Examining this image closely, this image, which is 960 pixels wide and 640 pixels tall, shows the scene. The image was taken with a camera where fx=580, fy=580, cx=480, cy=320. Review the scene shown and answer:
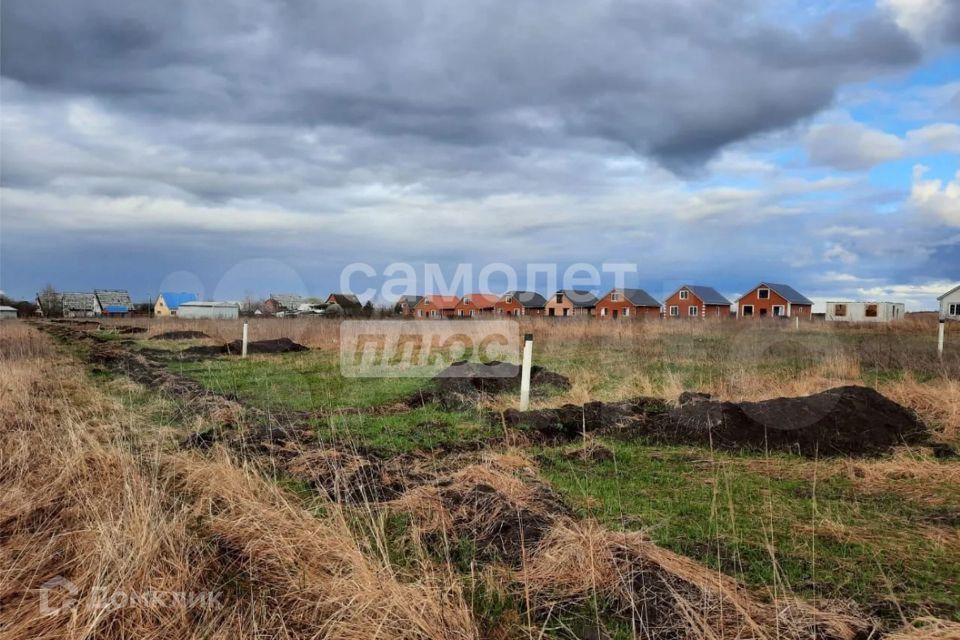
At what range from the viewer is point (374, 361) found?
715 inches

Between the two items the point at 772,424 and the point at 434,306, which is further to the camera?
Answer: the point at 434,306

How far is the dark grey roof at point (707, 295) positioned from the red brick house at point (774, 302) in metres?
2.30

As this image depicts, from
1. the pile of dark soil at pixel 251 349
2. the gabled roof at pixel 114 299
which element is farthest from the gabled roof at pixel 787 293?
the gabled roof at pixel 114 299

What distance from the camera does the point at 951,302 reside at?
61.0m

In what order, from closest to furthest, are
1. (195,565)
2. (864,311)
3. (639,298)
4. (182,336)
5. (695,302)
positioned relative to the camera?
(195,565) < (182,336) < (864,311) < (695,302) < (639,298)

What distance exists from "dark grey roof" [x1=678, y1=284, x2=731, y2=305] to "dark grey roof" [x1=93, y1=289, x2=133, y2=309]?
92429 mm

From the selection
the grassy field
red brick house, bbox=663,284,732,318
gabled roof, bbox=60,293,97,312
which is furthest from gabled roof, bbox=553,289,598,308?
gabled roof, bbox=60,293,97,312

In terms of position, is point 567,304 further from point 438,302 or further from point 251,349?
point 251,349

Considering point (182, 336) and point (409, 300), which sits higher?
point (409, 300)

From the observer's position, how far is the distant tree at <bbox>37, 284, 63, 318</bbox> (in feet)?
287

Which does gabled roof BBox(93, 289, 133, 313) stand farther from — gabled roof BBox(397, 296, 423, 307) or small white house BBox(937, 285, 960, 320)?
small white house BBox(937, 285, 960, 320)

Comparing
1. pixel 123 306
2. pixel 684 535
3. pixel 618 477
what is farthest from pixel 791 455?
pixel 123 306

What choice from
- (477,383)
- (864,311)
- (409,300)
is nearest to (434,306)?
(409,300)

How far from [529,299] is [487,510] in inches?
2913
